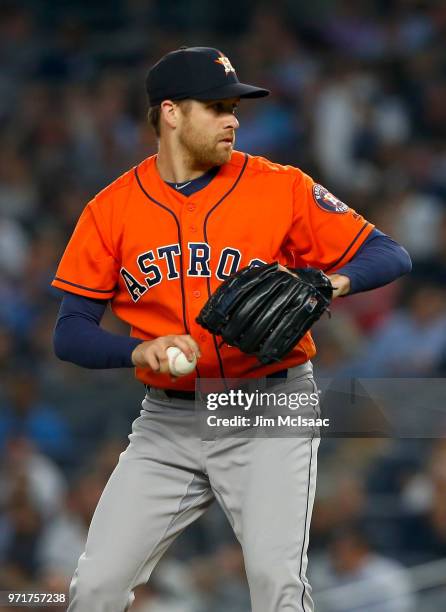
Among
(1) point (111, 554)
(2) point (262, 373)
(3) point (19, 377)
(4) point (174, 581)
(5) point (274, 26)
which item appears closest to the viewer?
(1) point (111, 554)

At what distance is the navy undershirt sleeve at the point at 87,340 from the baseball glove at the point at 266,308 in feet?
0.71

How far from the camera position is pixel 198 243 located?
9.00 ft

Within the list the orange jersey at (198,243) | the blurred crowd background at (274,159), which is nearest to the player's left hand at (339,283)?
the orange jersey at (198,243)

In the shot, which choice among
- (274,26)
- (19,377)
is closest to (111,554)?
(19,377)

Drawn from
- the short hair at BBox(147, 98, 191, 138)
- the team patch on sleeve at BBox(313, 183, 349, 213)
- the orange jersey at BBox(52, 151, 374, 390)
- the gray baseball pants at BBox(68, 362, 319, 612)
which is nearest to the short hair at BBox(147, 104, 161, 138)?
the short hair at BBox(147, 98, 191, 138)

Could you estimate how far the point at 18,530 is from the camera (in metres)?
5.14

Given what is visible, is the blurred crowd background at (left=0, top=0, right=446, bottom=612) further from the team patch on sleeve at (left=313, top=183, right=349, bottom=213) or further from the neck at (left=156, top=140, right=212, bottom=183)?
the neck at (left=156, top=140, right=212, bottom=183)

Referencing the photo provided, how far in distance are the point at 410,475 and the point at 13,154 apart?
329cm

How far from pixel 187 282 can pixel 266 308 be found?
297mm

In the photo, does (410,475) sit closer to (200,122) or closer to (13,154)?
(200,122)

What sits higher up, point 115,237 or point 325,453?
point 115,237

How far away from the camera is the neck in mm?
2846

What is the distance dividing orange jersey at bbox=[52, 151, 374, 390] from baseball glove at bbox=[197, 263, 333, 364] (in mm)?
203

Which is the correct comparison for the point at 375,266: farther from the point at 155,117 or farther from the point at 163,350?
the point at 155,117
